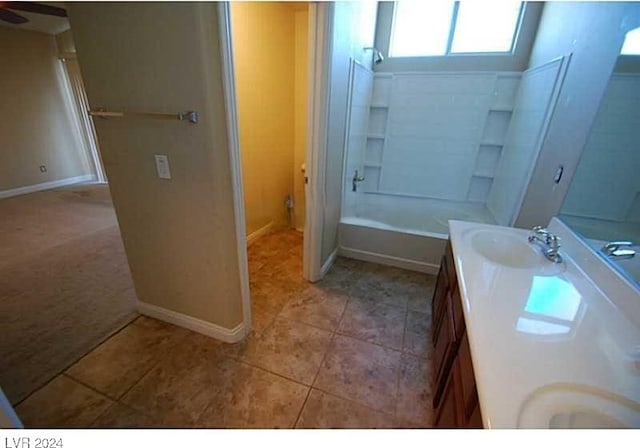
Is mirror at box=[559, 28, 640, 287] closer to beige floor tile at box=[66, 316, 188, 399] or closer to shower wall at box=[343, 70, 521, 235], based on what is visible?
shower wall at box=[343, 70, 521, 235]

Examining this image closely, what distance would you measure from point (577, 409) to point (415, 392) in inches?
36.0

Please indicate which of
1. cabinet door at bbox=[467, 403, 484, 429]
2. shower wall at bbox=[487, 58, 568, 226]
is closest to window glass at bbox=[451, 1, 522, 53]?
shower wall at bbox=[487, 58, 568, 226]

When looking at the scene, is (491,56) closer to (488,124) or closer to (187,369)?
(488,124)

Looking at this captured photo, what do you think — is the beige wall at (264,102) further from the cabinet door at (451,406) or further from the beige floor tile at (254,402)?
the cabinet door at (451,406)

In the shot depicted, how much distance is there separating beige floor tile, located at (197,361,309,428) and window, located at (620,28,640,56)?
2.24 metres

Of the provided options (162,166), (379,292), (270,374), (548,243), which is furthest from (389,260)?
(162,166)

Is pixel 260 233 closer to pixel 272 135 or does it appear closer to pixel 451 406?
pixel 272 135

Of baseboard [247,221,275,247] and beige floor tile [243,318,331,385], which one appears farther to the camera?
baseboard [247,221,275,247]

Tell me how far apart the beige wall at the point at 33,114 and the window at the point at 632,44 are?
6.70 m

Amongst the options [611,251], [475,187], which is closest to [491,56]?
[475,187]

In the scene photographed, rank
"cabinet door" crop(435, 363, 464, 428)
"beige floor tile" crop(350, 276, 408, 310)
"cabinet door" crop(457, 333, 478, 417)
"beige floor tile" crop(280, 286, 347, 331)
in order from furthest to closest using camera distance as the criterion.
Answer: "beige floor tile" crop(350, 276, 408, 310) < "beige floor tile" crop(280, 286, 347, 331) < "cabinet door" crop(435, 363, 464, 428) < "cabinet door" crop(457, 333, 478, 417)

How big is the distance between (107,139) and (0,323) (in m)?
1.53

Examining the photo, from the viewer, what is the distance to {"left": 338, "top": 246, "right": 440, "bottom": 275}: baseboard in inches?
99.3

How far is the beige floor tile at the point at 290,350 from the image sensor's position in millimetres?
1554
